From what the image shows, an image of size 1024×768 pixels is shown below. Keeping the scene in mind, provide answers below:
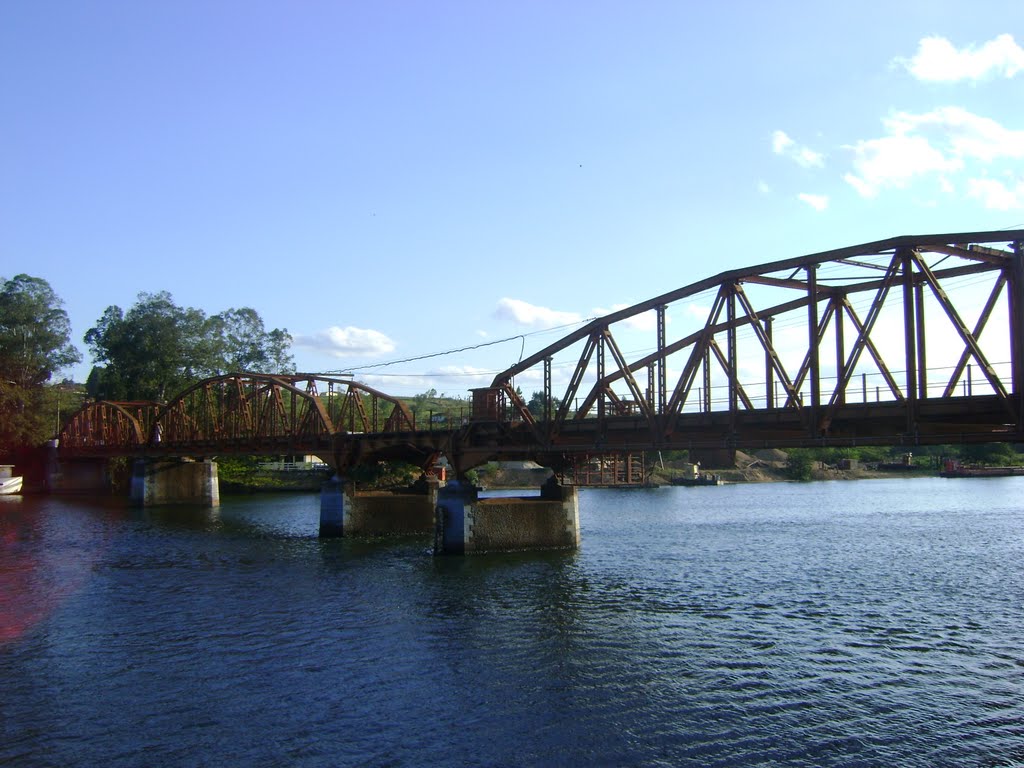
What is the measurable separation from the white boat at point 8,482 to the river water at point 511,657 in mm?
66650

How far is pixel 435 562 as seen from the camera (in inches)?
1978

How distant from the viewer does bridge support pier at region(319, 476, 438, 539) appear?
213ft

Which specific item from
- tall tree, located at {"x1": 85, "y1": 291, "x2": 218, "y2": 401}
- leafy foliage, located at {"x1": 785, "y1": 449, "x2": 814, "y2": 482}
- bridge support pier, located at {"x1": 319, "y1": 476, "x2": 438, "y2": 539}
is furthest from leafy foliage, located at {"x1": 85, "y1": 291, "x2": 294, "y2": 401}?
leafy foliage, located at {"x1": 785, "y1": 449, "x2": 814, "y2": 482}

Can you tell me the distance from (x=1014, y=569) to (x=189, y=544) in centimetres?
5288

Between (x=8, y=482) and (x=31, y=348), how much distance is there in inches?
914

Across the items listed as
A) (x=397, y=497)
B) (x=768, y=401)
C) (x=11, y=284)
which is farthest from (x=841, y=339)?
(x=11, y=284)

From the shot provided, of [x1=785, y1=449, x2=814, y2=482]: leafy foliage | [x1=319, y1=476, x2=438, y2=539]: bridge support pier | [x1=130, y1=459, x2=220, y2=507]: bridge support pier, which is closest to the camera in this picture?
[x1=319, y1=476, x2=438, y2=539]: bridge support pier

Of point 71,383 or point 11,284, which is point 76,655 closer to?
point 11,284

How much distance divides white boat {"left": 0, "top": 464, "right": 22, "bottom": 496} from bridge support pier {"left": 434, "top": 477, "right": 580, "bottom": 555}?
87.8 meters

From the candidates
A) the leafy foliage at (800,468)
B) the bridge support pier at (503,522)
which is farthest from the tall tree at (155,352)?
the leafy foliage at (800,468)

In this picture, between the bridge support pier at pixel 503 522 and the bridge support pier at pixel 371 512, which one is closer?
the bridge support pier at pixel 503 522

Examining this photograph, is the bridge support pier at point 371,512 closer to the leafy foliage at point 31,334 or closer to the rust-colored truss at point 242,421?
the rust-colored truss at point 242,421

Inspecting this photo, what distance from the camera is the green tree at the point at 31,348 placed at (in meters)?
120

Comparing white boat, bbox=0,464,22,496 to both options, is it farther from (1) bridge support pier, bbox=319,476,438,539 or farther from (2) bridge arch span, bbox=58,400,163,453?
(1) bridge support pier, bbox=319,476,438,539
